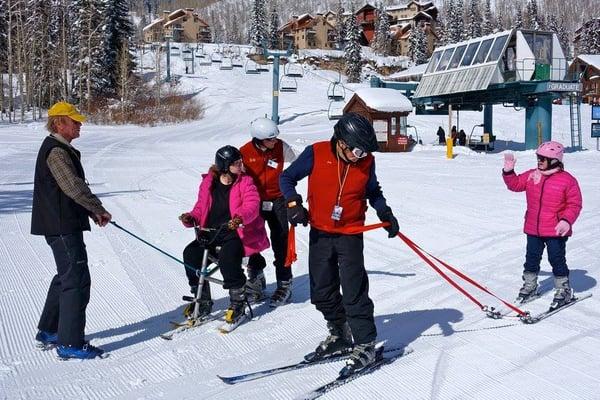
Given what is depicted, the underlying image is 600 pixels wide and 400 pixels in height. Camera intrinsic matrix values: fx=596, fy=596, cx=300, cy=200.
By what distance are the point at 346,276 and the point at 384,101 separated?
2230cm

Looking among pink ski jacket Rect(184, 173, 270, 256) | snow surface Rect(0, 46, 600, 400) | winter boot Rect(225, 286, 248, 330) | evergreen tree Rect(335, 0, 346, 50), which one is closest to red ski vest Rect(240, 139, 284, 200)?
pink ski jacket Rect(184, 173, 270, 256)

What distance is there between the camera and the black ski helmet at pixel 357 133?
3.79m

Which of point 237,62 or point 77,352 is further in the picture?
point 237,62

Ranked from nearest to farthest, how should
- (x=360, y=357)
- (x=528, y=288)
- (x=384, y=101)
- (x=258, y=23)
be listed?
(x=360, y=357) → (x=528, y=288) → (x=384, y=101) → (x=258, y=23)

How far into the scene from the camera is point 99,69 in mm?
47219

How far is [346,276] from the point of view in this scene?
3.99m

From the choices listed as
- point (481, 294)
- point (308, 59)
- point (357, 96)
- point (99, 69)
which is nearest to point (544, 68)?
point (357, 96)

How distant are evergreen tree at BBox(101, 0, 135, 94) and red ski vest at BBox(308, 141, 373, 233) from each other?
45868mm

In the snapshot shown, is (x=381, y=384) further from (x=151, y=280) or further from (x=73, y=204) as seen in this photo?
→ (x=151, y=280)

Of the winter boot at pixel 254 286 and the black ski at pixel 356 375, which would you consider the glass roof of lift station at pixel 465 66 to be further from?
the black ski at pixel 356 375

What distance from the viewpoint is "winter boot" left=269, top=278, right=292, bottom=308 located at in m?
5.67

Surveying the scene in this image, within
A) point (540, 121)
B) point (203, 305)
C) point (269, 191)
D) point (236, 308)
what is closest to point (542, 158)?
point (269, 191)

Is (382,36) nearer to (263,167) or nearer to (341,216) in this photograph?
(263,167)

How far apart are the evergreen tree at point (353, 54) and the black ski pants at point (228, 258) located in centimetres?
6625
